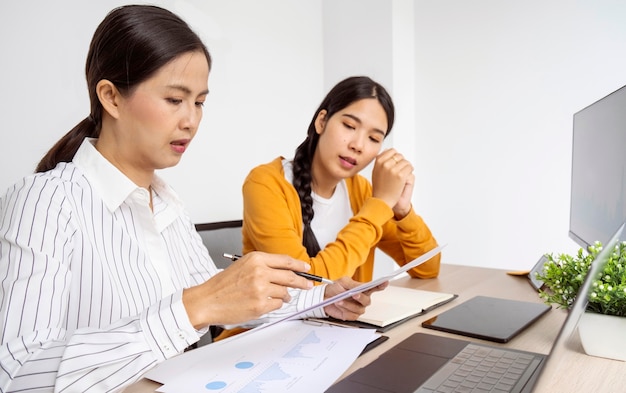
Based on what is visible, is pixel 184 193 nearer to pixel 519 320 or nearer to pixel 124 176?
pixel 124 176

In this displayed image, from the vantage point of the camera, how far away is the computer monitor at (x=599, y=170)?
3.00 feet

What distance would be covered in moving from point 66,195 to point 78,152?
5.2 inches

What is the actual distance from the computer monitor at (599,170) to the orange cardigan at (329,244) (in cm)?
41

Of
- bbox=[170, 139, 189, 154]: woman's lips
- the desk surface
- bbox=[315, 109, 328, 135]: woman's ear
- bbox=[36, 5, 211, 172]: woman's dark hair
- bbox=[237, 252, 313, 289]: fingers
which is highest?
bbox=[36, 5, 211, 172]: woman's dark hair

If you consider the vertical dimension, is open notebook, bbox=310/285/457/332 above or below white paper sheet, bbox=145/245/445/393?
below

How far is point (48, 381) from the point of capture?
0.60m

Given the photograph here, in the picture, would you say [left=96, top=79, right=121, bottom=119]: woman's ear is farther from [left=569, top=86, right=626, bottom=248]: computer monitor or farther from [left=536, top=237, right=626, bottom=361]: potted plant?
[left=569, top=86, right=626, bottom=248]: computer monitor

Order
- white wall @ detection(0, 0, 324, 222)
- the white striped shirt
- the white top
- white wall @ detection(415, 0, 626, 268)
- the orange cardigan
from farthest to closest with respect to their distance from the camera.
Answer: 1. white wall @ detection(415, 0, 626, 268)
2. the white top
3. white wall @ detection(0, 0, 324, 222)
4. the orange cardigan
5. the white striped shirt

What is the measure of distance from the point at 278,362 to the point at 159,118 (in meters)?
0.45

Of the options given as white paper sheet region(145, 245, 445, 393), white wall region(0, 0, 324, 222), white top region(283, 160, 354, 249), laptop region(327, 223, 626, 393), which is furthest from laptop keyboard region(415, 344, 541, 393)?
white wall region(0, 0, 324, 222)

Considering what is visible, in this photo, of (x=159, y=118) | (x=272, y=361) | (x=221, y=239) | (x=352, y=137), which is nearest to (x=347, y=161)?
(x=352, y=137)

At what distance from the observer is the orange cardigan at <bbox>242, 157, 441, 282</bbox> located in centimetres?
125

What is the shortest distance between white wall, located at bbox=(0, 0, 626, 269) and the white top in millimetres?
615

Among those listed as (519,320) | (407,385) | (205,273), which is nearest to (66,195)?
(205,273)
